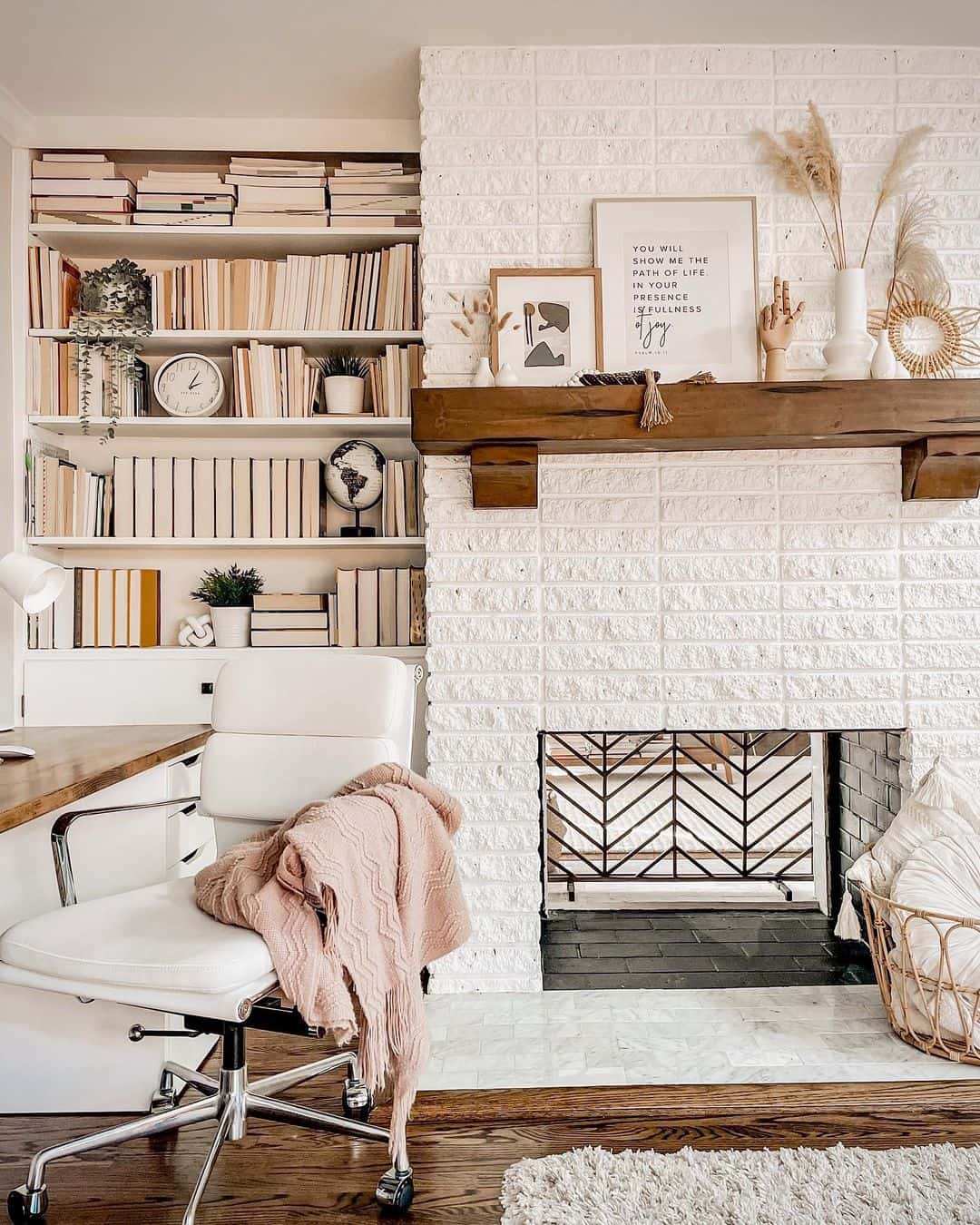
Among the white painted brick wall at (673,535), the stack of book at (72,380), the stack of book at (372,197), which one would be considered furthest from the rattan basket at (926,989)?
the stack of book at (72,380)

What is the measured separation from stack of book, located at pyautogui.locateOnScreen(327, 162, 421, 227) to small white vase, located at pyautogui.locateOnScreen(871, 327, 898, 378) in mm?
1434

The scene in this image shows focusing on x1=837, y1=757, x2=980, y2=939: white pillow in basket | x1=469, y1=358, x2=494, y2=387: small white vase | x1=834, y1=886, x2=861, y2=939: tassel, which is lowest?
x1=834, y1=886, x2=861, y2=939: tassel

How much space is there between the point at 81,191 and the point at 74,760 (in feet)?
6.31

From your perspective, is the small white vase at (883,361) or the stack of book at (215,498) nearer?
the small white vase at (883,361)

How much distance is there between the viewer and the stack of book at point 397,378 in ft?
9.80

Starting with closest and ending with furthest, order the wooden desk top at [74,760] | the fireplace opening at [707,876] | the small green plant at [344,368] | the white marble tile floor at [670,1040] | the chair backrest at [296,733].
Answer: the wooden desk top at [74,760], the chair backrest at [296,733], the white marble tile floor at [670,1040], the fireplace opening at [707,876], the small green plant at [344,368]

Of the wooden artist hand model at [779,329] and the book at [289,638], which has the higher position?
the wooden artist hand model at [779,329]

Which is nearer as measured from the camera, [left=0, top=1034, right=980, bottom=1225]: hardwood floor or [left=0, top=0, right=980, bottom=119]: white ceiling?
[left=0, top=1034, right=980, bottom=1225]: hardwood floor

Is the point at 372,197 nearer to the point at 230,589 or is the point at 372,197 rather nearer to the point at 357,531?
the point at 357,531

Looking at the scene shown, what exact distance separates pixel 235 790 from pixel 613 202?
1.87 metres

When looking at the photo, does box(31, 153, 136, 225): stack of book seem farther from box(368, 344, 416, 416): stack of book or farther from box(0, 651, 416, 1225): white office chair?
box(0, 651, 416, 1225): white office chair

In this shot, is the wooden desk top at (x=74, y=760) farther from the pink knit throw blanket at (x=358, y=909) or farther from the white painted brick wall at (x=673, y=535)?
the white painted brick wall at (x=673, y=535)

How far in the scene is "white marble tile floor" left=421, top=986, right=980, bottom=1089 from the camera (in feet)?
6.83

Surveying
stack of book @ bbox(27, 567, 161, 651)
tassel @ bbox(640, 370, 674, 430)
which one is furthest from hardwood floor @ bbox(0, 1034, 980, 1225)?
tassel @ bbox(640, 370, 674, 430)
